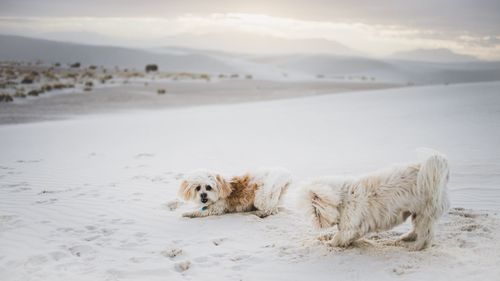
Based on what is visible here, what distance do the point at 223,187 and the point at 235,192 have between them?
0.28 m

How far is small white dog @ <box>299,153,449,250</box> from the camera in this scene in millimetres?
4426

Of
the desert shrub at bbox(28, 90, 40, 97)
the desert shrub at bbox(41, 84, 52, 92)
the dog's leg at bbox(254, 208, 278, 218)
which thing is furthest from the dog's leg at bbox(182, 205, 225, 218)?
the desert shrub at bbox(41, 84, 52, 92)

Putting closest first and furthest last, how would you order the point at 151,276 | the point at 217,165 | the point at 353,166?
the point at 151,276 < the point at 353,166 < the point at 217,165

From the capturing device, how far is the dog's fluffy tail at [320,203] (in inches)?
186

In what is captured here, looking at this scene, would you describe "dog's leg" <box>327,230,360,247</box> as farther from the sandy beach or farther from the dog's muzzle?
the sandy beach

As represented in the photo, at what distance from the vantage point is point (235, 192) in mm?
6535

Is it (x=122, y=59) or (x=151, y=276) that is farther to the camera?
(x=122, y=59)

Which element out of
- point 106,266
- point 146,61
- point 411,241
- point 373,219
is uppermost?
point 146,61

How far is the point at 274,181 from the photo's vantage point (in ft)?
20.9

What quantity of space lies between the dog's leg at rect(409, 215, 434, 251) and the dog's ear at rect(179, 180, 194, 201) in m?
3.24

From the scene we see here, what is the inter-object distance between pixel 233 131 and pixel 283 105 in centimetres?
695

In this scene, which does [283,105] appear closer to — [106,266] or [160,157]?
[160,157]

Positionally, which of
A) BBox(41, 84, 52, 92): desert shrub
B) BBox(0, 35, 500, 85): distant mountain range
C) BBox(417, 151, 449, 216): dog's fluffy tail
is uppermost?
BBox(0, 35, 500, 85): distant mountain range

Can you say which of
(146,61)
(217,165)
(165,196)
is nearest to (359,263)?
Answer: (165,196)
